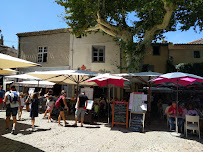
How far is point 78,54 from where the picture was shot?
49.0 ft

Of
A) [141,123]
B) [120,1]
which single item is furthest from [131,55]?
[141,123]

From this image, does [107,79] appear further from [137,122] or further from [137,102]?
[137,122]

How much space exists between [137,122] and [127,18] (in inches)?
288

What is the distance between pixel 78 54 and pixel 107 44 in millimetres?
2857

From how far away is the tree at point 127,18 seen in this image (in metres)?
9.55

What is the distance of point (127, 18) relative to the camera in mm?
11109

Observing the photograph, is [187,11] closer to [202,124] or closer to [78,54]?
[202,124]

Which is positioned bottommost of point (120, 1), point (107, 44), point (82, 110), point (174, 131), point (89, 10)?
point (174, 131)

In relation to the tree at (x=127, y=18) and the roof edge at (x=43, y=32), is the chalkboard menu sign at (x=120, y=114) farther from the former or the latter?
the roof edge at (x=43, y=32)

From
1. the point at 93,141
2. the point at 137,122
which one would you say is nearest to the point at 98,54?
the point at 137,122

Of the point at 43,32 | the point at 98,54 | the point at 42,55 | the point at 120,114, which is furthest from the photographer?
the point at 42,55

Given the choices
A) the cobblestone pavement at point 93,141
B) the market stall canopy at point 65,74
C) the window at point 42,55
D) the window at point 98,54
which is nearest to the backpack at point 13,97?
the cobblestone pavement at point 93,141

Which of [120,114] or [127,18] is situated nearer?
[120,114]

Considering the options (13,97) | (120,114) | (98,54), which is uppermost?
(98,54)
